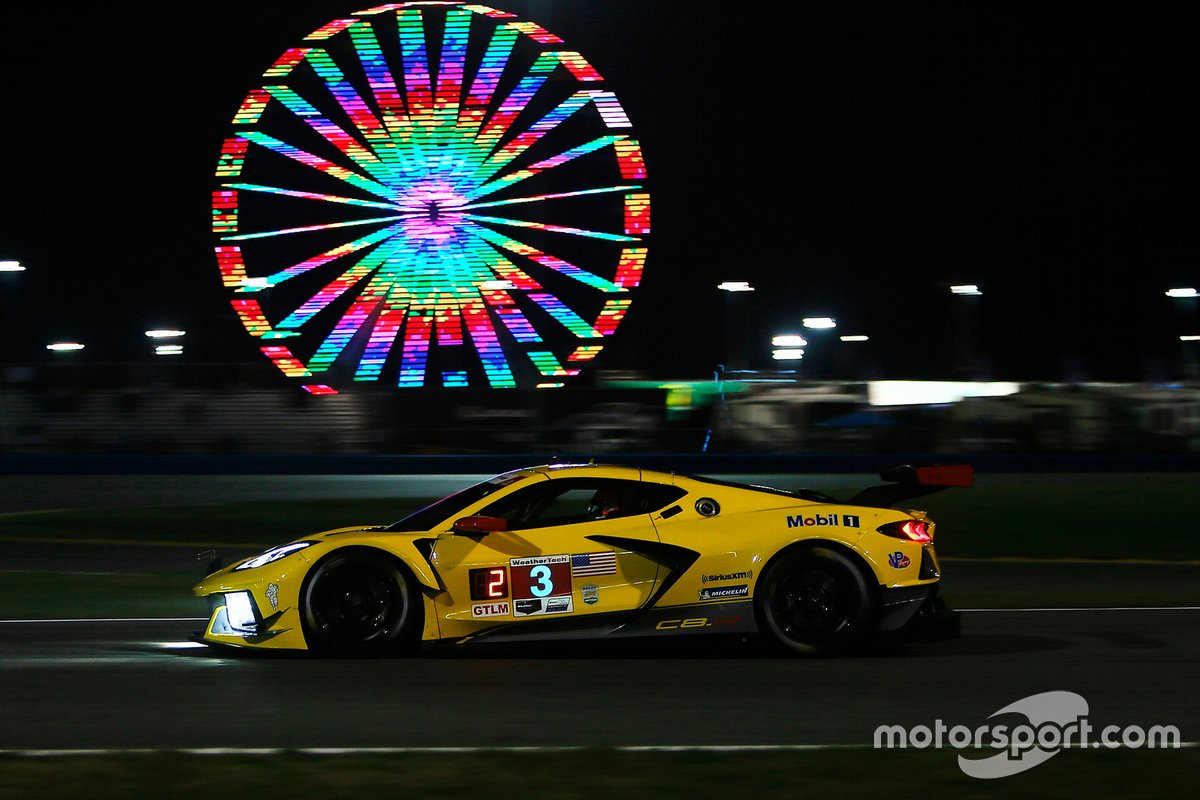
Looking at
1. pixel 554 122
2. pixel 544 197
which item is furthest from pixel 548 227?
pixel 554 122

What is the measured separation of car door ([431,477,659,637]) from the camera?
291 inches

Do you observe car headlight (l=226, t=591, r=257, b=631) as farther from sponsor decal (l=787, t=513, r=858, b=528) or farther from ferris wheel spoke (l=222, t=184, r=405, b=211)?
ferris wheel spoke (l=222, t=184, r=405, b=211)

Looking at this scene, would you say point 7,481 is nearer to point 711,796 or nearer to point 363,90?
point 363,90

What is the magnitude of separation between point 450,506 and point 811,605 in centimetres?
191

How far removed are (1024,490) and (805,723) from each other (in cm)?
1595

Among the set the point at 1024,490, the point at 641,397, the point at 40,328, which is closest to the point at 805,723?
the point at 1024,490

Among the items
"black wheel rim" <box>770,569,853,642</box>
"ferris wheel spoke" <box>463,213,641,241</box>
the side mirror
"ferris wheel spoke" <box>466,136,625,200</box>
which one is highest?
"ferris wheel spoke" <box>466,136,625,200</box>

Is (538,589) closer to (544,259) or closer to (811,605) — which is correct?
(811,605)

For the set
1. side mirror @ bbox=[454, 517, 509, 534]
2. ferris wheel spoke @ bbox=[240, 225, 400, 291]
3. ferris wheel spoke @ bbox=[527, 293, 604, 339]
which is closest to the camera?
side mirror @ bbox=[454, 517, 509, 534]

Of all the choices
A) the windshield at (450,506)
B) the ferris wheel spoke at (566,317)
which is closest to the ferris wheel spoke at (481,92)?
the ferris wheel spoke at (566,317)

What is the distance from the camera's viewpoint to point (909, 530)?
763 cm

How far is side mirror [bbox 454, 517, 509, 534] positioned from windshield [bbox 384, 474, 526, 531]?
0.73 feet

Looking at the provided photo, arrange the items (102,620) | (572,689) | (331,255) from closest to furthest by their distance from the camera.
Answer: (572,689) → (102,620) → (331,255)

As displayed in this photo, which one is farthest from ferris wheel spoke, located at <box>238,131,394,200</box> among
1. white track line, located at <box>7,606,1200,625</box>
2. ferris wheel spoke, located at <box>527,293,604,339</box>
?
white track line, located at <box>7,606,1200,625</box>
